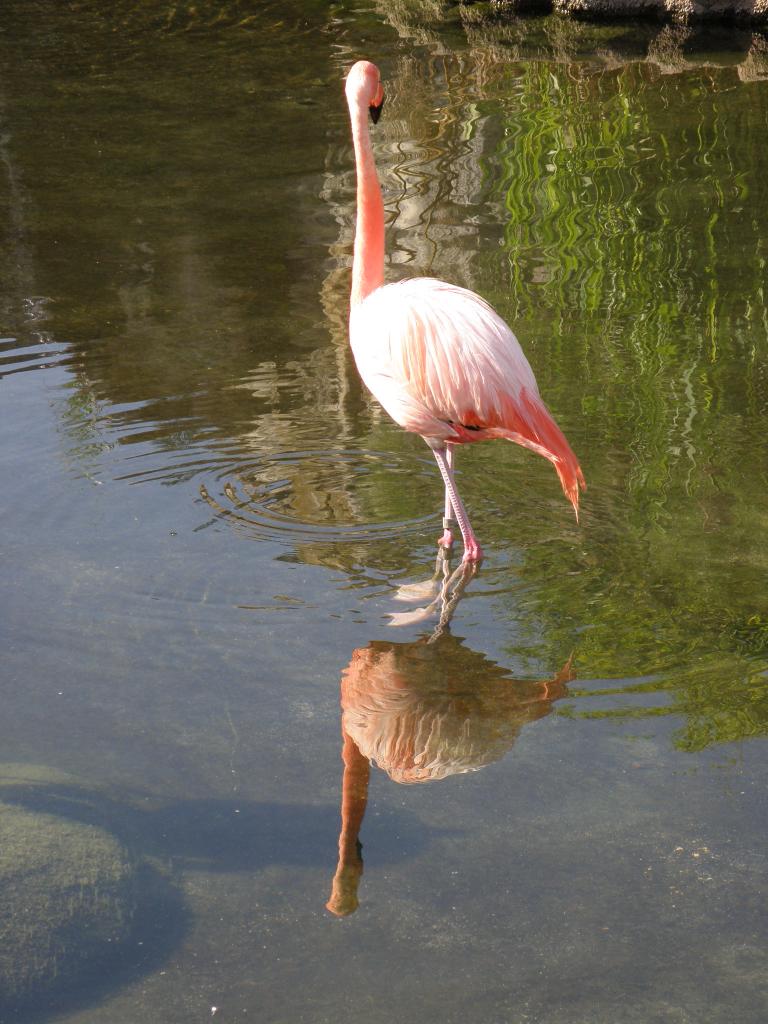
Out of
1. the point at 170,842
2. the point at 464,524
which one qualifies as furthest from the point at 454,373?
the point at 170,842

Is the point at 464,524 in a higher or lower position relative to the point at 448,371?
lower

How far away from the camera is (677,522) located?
12.8ft

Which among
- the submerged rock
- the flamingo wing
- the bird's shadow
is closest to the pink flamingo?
the flamingo wing

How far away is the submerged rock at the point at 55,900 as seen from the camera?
7.82 ft

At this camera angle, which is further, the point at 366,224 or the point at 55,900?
the point at 366,224

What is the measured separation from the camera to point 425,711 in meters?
3.18

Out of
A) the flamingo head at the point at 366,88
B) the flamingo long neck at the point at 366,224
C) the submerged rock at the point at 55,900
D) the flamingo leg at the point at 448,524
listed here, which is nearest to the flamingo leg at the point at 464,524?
the flamingo leg at the point at 448,524

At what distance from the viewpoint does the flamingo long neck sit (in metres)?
4.06

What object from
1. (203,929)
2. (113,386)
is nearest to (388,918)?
(203,929)

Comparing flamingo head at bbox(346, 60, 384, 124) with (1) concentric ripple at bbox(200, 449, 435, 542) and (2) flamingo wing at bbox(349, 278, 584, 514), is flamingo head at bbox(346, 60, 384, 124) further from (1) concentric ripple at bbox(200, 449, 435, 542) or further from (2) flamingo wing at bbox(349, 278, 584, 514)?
(1) concentric ripple at bbox(200, 449, 435, 542)

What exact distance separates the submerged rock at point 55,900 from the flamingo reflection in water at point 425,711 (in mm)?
456

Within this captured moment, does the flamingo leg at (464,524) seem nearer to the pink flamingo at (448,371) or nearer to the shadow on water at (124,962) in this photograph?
the pink flamingo at (448,371)

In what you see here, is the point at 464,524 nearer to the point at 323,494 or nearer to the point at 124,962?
the point at 323,494

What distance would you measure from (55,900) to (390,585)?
148cm
